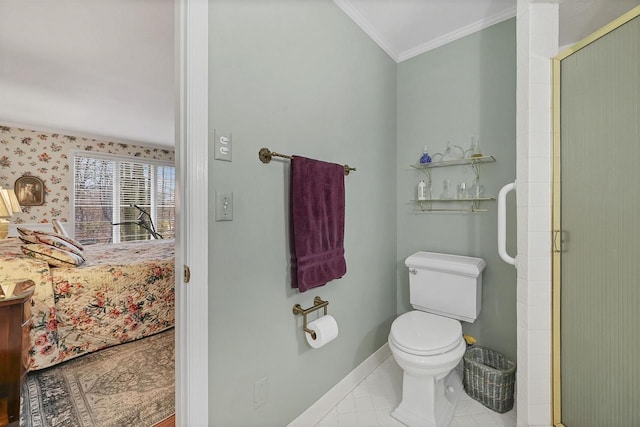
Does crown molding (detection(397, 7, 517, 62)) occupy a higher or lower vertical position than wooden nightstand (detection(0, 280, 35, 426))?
higher

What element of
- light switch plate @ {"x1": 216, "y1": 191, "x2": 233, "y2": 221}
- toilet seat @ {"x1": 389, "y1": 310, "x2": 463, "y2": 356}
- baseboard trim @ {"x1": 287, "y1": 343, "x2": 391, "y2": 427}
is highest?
light switch plate @ {"x1": 216, "y1": 191, "x2": 233, "y2": 221}

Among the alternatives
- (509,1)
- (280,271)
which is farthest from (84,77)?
(509,1)

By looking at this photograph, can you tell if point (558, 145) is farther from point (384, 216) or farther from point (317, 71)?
point (317, 71)

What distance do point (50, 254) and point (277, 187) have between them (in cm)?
201

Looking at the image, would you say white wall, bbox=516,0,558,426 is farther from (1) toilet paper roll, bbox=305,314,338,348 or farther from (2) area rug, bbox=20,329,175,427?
(2) area rug, bbox=20,329,175,427

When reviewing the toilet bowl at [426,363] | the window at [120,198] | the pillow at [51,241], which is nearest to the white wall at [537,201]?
the toilet bowl at [426,363]

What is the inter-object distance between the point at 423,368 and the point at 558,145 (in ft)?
4.13

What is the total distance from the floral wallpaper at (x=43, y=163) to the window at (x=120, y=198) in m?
0.13

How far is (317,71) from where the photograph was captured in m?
1.51

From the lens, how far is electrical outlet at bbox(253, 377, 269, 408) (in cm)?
122

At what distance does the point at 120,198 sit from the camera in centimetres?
496

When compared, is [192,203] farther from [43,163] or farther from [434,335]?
[43,163]

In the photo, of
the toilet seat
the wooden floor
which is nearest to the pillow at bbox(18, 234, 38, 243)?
the wooden floor

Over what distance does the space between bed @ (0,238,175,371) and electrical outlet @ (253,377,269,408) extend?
5.43ft
